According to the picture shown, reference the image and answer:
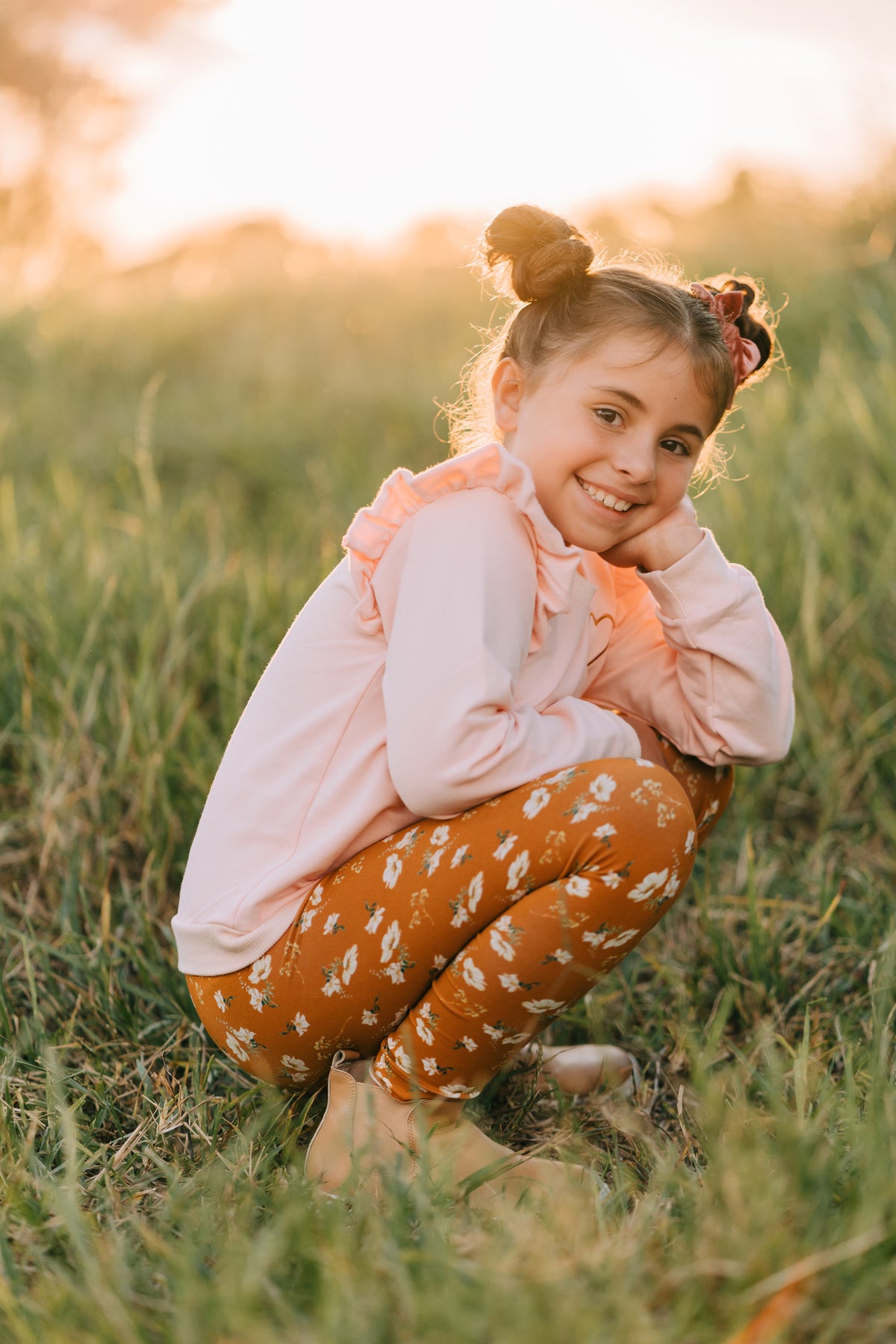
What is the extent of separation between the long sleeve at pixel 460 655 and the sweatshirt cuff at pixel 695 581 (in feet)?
0.94

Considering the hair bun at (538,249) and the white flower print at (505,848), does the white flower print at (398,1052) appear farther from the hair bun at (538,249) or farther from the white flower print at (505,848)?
the hair bun at (538,249)

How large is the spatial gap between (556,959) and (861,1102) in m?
0.52

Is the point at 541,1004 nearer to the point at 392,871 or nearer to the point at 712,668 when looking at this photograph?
the point at 392,871

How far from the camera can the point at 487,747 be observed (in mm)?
1375

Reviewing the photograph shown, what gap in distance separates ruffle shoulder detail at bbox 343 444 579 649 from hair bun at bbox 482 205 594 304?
280 mm

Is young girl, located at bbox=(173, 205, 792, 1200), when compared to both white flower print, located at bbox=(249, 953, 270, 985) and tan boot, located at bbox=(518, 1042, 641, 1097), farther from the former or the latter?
tan boot, located at bbox=(518, 1042, 641, 1097)

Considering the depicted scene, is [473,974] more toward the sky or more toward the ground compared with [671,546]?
more toward the ground

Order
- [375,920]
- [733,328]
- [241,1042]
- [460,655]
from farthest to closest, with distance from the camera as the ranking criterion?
1. [733,328]
2. [241,1042]
3. [375,920]
4. [460,655]

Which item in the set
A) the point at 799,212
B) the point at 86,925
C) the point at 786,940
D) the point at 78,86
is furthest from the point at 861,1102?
the point at 78,86

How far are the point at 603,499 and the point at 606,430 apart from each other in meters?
0.09

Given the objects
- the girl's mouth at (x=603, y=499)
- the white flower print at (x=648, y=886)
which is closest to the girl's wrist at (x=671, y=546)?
the girl's mouth at (x=603, y=499)

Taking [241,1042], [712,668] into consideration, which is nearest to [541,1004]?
[241,1042]

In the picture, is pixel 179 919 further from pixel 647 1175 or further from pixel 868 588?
pixel 868 588

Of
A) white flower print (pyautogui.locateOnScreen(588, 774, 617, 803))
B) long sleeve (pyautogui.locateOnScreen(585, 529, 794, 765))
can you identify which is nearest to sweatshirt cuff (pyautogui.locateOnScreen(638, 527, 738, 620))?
long sleeve (pyautogui.locateOnScreen(585, 529, 794, 765))
